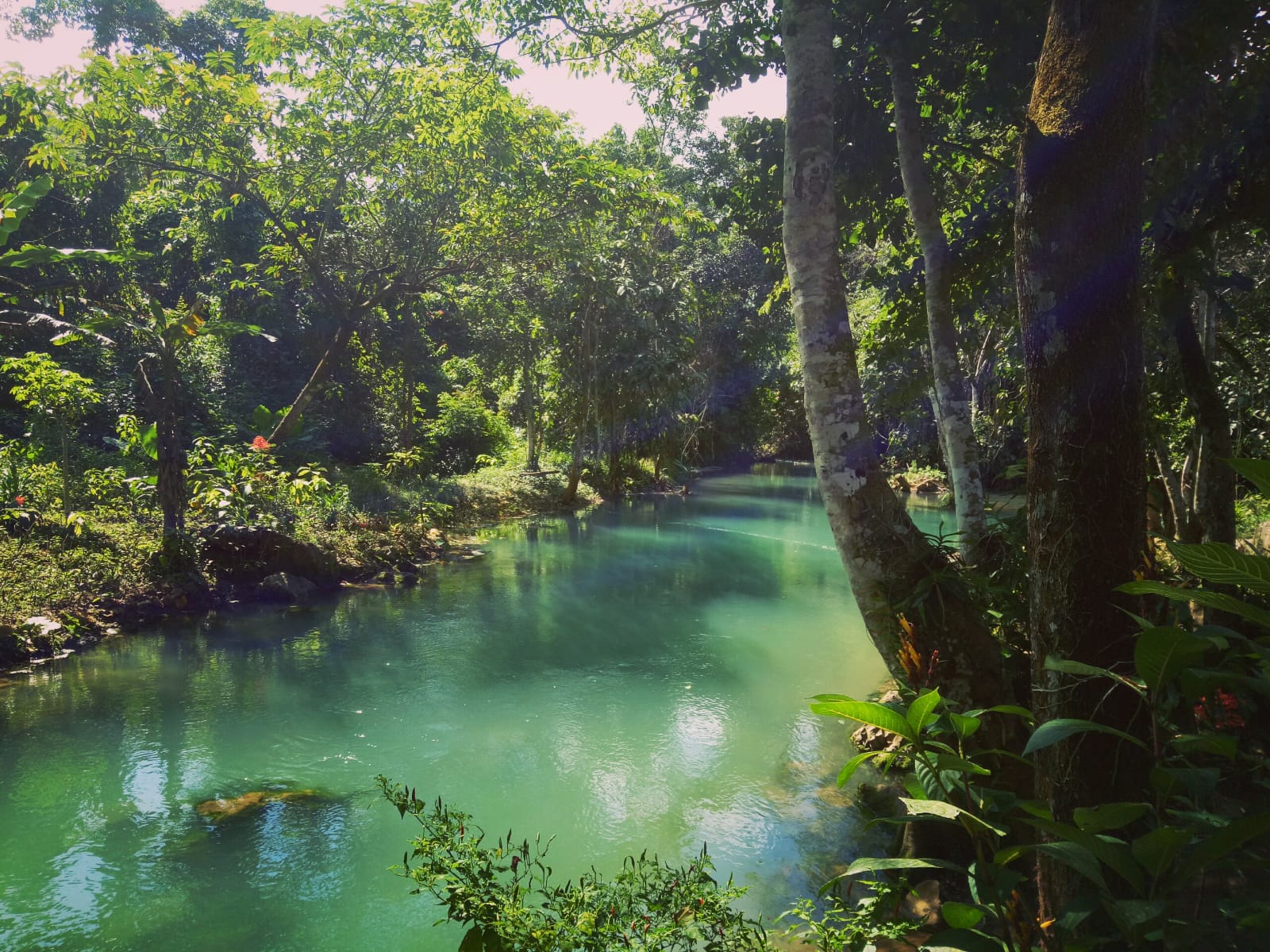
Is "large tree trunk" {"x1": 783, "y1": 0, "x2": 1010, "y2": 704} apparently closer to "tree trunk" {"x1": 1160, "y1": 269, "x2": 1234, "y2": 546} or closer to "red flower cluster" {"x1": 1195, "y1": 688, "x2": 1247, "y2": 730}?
"red flower cluster" {"x1": 1195, "y1": 688, "x2": 1247, "y2": 730}

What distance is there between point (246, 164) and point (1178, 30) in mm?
11568

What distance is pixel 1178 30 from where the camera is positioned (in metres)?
4.06

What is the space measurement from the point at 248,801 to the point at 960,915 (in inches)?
177

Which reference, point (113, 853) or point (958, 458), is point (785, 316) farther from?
point (113, 853)

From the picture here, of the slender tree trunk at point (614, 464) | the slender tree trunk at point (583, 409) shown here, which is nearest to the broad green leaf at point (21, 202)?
the slender tree trunk at point (583, 409)

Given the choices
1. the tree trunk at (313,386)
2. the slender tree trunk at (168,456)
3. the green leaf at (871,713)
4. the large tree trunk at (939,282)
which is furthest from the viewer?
the tree trunk at (313,386)

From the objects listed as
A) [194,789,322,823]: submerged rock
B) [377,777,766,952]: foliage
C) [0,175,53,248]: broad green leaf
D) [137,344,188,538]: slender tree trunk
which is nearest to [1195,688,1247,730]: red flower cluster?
[377,777,766,952]: foliage

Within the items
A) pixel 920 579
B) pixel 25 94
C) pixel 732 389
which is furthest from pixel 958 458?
pixel 732 389

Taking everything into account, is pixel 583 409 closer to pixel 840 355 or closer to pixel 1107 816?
pixel 840 355

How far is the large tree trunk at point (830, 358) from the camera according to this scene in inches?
134

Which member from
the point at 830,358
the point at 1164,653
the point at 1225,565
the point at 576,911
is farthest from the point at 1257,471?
the point at 830,358

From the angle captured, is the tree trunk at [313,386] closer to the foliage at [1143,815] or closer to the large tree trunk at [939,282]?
the large tree trunk at [939,282]

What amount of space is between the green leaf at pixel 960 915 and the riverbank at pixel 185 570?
806cm

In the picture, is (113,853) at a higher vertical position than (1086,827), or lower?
lower
